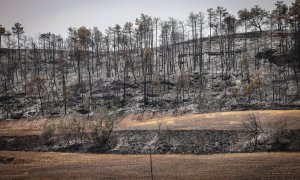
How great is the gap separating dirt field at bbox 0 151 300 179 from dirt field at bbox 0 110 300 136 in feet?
35.2

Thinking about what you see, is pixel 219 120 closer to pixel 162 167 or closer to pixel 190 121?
pixel 190 121

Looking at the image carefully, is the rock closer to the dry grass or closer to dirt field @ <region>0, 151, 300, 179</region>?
the dry grass

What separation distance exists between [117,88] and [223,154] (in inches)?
1855

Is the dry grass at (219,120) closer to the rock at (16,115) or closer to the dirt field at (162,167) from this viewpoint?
the dirt field at (162,167)

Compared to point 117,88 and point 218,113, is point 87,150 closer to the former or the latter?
point 218,113

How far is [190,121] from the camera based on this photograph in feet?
165

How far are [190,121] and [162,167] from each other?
2033cm

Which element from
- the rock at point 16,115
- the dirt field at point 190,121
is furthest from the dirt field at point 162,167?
the rock at point 16,115

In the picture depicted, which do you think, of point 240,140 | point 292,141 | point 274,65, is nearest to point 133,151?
point 240,140

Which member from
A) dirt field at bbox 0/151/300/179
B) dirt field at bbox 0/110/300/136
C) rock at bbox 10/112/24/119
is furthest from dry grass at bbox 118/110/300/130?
rock at bbox 10/112/24/119

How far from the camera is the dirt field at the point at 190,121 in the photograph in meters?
44.2

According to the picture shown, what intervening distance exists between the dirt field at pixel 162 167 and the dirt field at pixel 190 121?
35.2ft

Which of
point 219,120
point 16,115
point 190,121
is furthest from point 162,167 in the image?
point 16,115

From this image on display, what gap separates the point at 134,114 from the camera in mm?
61906
